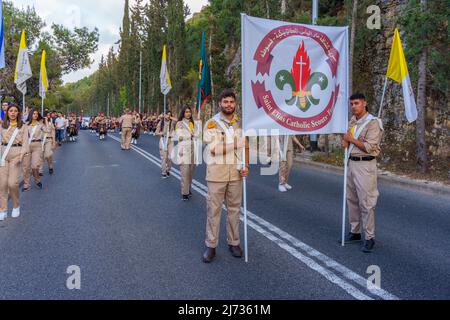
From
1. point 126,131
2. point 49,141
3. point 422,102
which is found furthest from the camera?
point 126,131

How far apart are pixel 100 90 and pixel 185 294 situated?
463 ft

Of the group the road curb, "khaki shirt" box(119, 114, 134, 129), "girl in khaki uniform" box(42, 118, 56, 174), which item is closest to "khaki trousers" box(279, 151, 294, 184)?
the road curb

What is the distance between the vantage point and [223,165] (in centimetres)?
524

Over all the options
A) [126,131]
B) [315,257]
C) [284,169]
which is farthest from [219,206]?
[126,131]

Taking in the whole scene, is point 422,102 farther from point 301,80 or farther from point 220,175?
point 220,175

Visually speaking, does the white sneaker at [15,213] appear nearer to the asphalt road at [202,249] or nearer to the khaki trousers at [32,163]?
the asphalt road at [202,249]

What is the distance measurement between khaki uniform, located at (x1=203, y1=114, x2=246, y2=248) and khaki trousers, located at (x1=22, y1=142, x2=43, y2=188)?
686cm

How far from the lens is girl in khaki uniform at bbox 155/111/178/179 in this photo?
1133 centimetres

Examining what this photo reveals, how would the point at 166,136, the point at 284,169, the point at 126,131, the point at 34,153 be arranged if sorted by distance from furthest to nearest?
the point at 126,131 < the point at 166,136 < the point at 34,153 < the point at 284,169

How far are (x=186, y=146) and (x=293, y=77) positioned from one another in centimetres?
401

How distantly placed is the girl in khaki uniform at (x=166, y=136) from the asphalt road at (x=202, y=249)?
2074mm

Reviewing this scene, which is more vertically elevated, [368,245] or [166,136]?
[166,136]

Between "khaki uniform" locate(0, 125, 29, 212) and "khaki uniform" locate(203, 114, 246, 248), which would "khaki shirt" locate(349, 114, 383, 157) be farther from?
"khaki uniform" locate(0, 125, 29, 212)

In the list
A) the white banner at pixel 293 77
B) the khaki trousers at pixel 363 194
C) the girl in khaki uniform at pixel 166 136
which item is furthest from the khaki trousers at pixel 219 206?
the girl in khaki uniform at pixel 166 136
